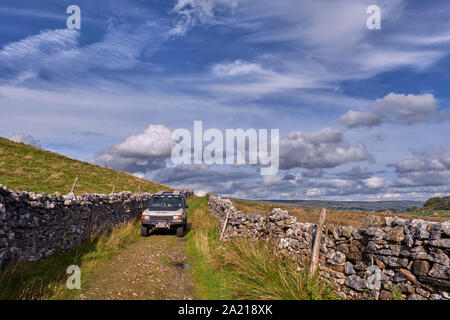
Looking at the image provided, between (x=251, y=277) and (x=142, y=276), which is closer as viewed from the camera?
(x=251, y=277)

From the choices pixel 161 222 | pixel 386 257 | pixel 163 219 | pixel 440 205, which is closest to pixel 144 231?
pixel 161 222

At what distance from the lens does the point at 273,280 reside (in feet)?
22.5

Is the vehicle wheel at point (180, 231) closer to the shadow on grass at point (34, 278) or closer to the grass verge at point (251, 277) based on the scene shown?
the grass verge at point (251, 277)

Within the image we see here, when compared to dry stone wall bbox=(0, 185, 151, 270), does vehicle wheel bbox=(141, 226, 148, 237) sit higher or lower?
lower

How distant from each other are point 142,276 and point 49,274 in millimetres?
2328

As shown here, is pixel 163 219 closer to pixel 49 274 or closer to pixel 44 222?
pixel 44 222

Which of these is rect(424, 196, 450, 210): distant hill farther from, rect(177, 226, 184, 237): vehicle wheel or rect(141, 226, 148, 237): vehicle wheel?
rect(141, 226, 148, 237): vehicle wheel

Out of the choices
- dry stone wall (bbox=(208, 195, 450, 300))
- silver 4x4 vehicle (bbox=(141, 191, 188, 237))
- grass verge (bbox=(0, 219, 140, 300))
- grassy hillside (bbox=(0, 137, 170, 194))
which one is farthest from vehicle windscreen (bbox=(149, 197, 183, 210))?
grassy hillside (bbox=(0, 137, 170, 194))

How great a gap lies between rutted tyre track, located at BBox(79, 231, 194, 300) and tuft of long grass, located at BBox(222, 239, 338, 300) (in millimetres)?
1464

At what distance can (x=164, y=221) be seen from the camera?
15.1 m

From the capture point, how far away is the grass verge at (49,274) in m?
6.24

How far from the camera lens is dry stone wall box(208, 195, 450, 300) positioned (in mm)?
5465

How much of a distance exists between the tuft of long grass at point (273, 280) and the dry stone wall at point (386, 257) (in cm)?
49
